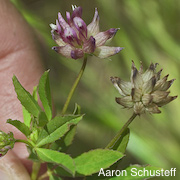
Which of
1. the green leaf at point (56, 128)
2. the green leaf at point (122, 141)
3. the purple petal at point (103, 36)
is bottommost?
the green leaf at point (122, 141)

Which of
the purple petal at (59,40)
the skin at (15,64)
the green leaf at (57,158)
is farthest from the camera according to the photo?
the skin at (15,64)

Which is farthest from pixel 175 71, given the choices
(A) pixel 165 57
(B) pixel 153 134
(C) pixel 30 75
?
(C) pixel 30 75

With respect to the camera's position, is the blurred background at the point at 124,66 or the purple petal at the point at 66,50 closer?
the purple petal at the point at 66,50

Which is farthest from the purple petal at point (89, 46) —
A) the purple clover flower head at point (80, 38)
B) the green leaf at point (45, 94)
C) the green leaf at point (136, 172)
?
the green leaf at point (136, 172)

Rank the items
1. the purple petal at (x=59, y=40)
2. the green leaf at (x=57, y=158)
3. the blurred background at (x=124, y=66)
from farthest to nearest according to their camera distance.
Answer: the blurred background at (x=124, y=66) → the purple petal at (x=59, y=40) → the green leaf at (x=57, y=158)

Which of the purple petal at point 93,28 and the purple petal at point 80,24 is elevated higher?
the purple petal at point 80,24

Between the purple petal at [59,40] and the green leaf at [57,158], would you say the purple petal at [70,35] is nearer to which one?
the purple petal at [59,40]
